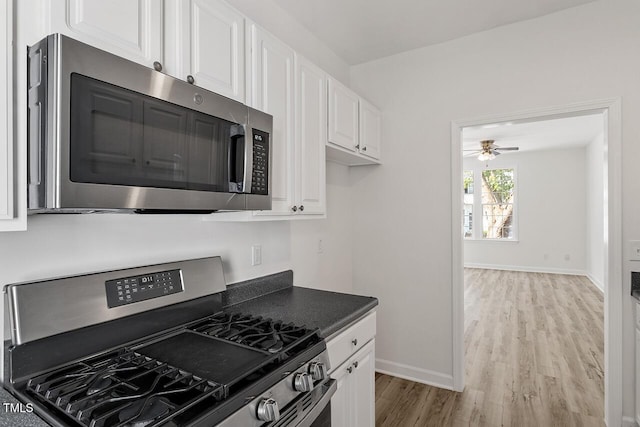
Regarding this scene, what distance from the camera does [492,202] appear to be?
7879 millimetres

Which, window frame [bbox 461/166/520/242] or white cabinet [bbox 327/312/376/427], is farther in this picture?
window frame [bbox 461/166/520/242]

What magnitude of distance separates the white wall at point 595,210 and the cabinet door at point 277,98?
6.02m

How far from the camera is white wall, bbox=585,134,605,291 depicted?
5816 mm

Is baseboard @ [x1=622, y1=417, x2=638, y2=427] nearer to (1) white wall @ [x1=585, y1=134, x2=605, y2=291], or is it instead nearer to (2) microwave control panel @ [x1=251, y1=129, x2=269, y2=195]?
(2) microwave control panel @ [x1=251, y1=129, x2=269, y2=195]

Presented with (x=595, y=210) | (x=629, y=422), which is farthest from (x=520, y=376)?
(x=595, y=210)

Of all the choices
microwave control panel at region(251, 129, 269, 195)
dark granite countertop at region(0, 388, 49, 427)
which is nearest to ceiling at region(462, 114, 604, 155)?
microwave control panel at region(251, 129, 269, 195)

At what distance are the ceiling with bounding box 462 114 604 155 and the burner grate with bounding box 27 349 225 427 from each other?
4.51 meters

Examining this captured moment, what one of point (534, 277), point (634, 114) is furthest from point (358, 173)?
point (534, 277)

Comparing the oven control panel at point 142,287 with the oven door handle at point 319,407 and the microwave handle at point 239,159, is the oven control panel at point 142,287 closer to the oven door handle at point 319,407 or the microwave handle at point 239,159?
the microwave handle at point 239,159

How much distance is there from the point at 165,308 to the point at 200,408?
613 millimetres

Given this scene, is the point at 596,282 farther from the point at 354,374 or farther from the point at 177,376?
the point at 177,376

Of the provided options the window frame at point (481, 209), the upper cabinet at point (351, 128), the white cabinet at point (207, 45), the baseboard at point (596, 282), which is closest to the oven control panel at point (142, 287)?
the white cabinet at point (207, 45)

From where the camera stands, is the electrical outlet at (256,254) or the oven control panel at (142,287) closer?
the oven control panel at (142,287)

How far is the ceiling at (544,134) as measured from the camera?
4977 mm
